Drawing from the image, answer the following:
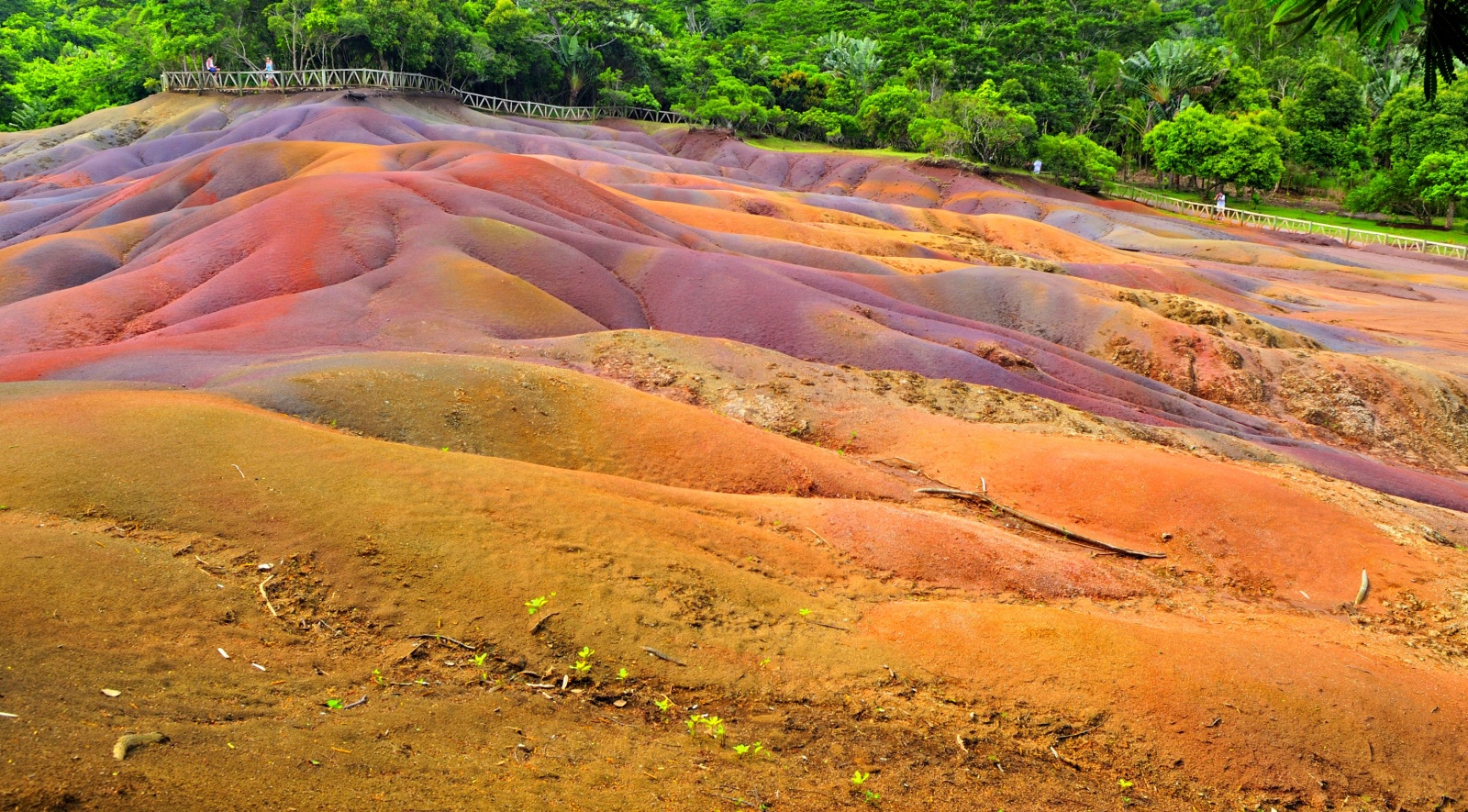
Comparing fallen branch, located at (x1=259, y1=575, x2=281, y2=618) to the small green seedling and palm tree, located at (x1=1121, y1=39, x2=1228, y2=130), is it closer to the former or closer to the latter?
the small green seedling

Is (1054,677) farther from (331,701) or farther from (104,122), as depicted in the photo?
(104,122)

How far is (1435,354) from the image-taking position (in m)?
31.9

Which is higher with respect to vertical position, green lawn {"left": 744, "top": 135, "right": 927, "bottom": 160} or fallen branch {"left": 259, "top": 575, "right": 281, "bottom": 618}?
green lawn {"left": 744, "top": 135, "right": 927, "bottom": 160}

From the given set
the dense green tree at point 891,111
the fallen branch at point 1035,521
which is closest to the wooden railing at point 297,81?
the dense green tree at point 891,111

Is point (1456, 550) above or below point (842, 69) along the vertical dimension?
below

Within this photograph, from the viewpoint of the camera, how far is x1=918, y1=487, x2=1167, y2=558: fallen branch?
47.4ft

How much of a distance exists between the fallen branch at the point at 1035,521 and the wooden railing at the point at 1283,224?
158ft

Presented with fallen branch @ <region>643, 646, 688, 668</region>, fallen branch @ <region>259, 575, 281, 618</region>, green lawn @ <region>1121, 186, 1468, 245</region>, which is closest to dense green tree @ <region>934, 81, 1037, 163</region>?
green lawn @ <region>1121, 186, 1468, 245</region>

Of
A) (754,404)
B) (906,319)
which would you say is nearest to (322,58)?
(906,319)

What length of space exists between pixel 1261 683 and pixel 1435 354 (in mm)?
28563

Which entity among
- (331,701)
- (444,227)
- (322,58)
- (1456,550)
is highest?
(322,58)

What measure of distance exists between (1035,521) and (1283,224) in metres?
53.2

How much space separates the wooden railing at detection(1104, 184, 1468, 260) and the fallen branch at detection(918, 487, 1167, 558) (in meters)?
48.2

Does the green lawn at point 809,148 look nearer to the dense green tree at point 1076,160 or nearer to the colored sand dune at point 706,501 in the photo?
the dense green tree at point 1076,160
